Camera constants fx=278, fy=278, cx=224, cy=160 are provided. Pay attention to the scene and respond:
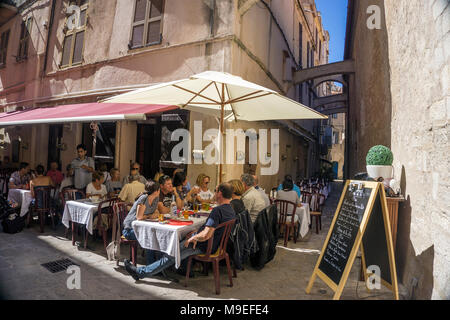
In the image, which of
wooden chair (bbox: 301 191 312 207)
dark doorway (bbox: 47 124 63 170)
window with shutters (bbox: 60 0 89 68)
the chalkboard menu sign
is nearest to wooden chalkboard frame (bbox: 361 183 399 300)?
the chalkboard menu sign

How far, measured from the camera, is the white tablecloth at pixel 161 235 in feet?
10.9

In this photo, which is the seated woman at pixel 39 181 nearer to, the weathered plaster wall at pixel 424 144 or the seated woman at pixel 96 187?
the seated woman at pixel 96 187

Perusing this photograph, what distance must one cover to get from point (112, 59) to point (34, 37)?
5.24 metres

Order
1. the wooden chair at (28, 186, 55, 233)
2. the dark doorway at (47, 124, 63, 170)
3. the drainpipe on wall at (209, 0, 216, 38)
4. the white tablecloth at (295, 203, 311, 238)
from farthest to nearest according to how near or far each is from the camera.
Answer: the dark doorway at (47, 124, 63, 170)
the drainpipe on wall at (209, 0, 216, 38)
the wooden chair at (28, 186, 55, 233)
the white tablecloth at (295, 203, 311, 238)

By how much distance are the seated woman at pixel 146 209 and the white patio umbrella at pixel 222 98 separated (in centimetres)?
133

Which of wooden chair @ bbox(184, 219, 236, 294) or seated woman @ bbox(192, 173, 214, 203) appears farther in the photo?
seated woman @ bbox(192, 173, 214, 203)

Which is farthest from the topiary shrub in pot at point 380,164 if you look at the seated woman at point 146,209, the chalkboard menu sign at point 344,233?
the seated woman at point 146,209

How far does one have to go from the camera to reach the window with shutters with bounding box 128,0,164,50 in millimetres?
7406

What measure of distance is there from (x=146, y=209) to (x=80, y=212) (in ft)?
5.25

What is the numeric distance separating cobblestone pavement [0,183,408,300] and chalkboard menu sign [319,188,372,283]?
1.49 ft

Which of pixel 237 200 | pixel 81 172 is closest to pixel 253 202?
pixel 237 200

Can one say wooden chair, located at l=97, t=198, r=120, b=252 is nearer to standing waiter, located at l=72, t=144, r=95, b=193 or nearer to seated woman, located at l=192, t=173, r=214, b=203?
seated woman, located at l=192, t=173, r=214, b=203

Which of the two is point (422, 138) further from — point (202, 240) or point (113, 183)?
point (113, 183)

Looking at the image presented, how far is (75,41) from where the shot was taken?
930 centimetres
